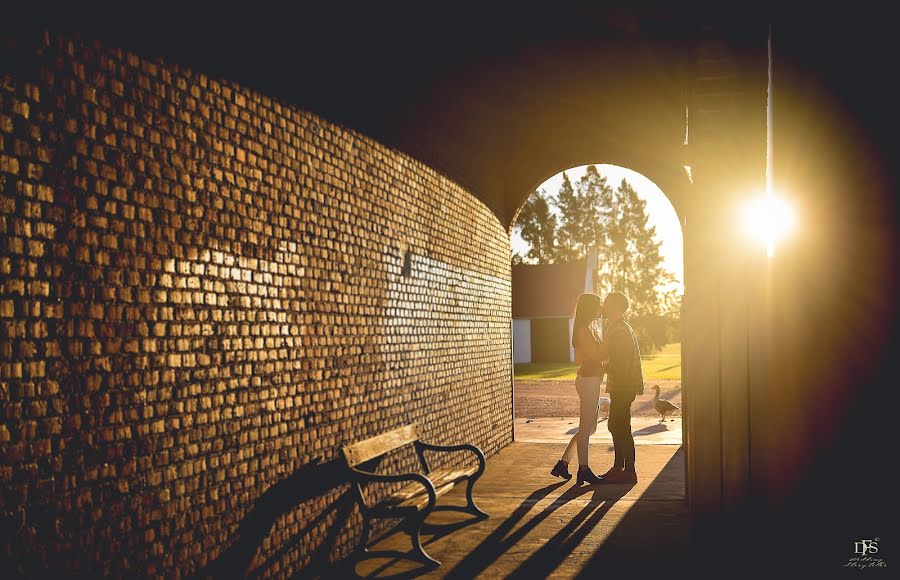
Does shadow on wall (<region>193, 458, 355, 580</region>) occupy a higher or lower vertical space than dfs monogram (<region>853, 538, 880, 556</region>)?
lower

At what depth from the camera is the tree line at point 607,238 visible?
2899 inches

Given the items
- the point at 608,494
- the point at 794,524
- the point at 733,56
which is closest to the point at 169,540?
the point at 794,524

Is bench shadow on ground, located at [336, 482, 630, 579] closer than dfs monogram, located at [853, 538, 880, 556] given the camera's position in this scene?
No

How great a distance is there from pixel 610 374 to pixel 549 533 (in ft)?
7.78

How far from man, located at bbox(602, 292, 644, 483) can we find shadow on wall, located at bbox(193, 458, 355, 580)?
341 centimetres

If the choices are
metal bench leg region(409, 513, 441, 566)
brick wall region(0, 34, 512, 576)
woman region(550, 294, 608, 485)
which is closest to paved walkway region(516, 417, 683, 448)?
woman region(550, 294, 608, 485)

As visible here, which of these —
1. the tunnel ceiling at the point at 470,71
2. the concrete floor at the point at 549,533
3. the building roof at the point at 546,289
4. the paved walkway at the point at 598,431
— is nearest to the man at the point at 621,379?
the concrete floor at the point at 549,533

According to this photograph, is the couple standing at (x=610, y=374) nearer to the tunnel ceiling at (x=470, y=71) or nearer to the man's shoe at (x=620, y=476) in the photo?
the man's shoe at (x=620, y=476)

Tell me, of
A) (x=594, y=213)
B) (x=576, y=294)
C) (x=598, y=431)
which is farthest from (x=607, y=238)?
(x=598, y=431)

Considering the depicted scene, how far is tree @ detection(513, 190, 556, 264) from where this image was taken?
240 feet

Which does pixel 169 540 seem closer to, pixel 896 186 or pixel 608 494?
pixel 896 186

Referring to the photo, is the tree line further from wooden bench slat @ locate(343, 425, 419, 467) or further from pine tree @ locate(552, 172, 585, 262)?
wooden bench slat @ locate(343, 425, 419, 467)

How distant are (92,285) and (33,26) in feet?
3.55

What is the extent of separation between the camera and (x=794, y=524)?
12.0ft
